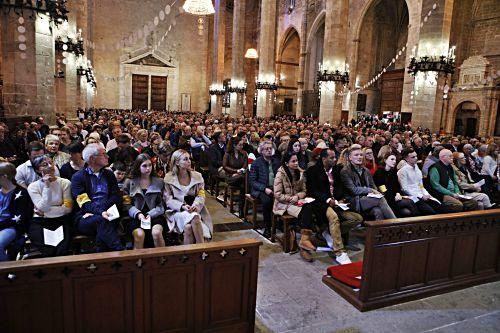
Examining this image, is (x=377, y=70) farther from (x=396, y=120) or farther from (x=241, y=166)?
(x=241, y=166)

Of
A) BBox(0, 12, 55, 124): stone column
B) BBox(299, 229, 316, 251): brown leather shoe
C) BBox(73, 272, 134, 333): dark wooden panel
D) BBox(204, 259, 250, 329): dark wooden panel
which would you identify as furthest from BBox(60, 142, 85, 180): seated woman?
BBox(0, 12, 55, 124): stone column

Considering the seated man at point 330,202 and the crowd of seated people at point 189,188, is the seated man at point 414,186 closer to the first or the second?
the crowd of seated people at point 189,188

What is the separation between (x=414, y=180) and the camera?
534cm

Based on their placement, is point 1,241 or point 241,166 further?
point 241,166

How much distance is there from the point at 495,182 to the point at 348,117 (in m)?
14.7

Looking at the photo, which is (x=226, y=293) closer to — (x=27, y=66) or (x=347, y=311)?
(x=347, y=311)

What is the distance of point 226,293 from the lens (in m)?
2.62

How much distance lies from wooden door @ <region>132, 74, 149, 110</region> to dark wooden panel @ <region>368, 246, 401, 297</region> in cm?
2949

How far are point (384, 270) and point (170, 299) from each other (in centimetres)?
205

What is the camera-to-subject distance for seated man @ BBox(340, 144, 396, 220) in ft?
15.9

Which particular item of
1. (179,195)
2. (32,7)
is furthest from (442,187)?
(32,7)

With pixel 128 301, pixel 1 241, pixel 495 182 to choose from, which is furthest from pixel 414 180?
pixel 1 241

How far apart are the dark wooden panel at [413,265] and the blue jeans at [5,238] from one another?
3671 millimetres

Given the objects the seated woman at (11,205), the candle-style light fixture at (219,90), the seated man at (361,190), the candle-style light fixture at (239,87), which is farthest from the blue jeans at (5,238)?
the candle-style light fixture at (219,90)
